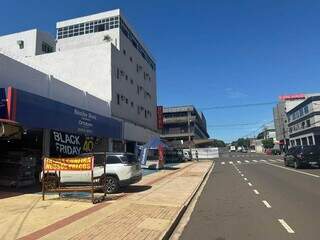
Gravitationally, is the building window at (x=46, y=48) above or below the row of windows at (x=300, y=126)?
above

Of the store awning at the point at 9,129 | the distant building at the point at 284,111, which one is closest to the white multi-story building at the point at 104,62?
the store awning at the point at 9,129

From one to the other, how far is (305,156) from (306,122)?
2759 inches

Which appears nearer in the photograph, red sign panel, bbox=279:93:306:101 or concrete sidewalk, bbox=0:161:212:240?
concrete sidewalk, bbox=0:161:212:240

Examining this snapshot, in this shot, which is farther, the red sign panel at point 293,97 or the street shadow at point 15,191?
the red sign panel at point 293,97

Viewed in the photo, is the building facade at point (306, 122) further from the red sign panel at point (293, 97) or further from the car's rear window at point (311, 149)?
the car's rear window at point (311, 149)

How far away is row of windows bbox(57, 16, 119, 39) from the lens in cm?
5158

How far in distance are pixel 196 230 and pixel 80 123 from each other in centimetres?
1659

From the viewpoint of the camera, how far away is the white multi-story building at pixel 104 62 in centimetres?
4019

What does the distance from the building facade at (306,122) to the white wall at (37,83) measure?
68.8 m

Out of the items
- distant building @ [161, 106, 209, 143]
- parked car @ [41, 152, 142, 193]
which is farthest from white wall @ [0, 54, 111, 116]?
distant building @ [161, 106, 209, 143]

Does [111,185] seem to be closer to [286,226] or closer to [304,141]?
[286,226]

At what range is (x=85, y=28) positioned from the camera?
5400 centimetres

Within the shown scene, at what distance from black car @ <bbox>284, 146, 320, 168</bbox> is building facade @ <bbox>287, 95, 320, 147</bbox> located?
57.0 metres

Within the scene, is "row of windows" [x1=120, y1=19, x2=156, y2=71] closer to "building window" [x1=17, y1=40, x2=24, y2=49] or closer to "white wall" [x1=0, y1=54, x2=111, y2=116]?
"building window" [x1=17, y1=40, x2=24, y2=49]
